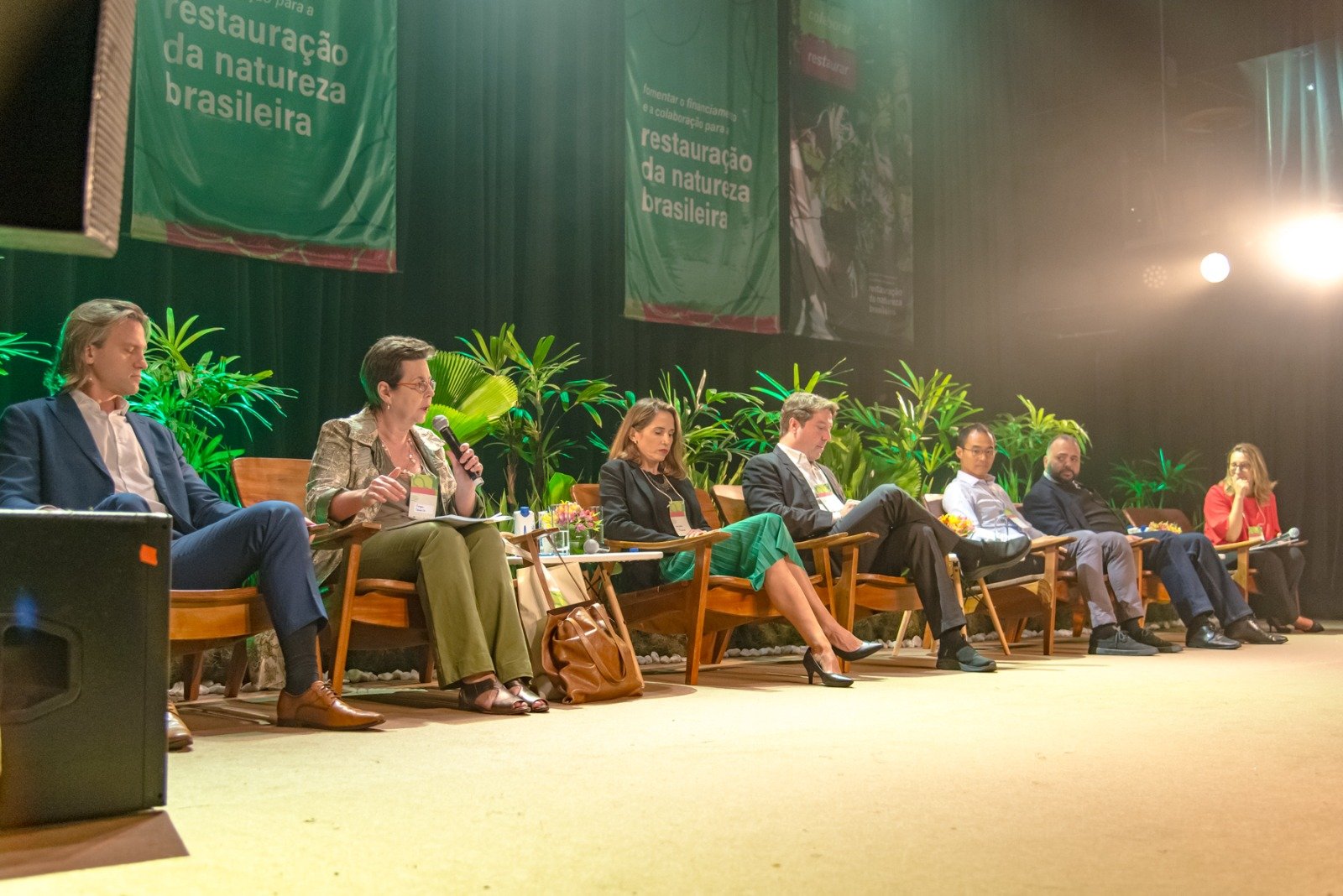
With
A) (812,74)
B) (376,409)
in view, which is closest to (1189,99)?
(812,74)

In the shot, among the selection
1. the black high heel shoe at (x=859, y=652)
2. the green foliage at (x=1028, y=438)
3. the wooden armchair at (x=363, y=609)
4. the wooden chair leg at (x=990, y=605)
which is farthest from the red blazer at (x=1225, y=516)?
A: the wooden armchair at (x=363, y=609)

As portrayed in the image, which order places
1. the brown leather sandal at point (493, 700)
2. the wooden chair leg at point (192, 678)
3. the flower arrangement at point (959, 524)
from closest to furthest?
the brown leather sandal at point (493, 700) < the wooden chair leg at point (192, 678) < the flower arrangement at point (959, 524)

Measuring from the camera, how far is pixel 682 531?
14.4 ft

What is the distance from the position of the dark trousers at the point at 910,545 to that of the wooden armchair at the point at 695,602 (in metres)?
0.28

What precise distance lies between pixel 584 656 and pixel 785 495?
144cm

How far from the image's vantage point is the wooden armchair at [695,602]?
411cm

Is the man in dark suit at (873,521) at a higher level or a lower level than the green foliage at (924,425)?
lower

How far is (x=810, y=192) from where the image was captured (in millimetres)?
7305

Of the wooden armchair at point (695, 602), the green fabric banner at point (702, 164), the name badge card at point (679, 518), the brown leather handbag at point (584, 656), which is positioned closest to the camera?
the brown leather handbag at point (584, 656)

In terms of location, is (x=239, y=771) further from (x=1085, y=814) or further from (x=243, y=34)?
(x=243, y=34)

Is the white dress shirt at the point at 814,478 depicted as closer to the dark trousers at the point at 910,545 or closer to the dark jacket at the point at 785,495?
the dark jacket at the point at 785,495

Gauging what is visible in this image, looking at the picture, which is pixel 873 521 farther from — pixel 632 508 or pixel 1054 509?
pixel 1054 509

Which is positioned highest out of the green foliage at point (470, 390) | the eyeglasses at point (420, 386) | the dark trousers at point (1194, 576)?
the green foliage at point (470, 390)

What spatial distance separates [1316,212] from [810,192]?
338cm
